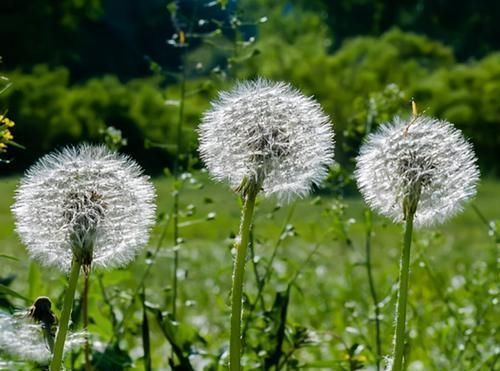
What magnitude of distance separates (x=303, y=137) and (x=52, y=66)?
24385 millimetres

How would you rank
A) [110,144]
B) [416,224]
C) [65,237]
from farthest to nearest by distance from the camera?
1. [110,144]
2. [416,224]
3. [65,237]

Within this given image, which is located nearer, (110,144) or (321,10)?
(110,144)

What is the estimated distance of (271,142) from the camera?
1.48m

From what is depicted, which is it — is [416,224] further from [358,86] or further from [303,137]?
[358,86]

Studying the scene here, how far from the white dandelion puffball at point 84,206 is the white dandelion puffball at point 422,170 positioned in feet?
1.03

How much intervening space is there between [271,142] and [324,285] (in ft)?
16.9

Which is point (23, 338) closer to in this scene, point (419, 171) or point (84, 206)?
point (84, 206)

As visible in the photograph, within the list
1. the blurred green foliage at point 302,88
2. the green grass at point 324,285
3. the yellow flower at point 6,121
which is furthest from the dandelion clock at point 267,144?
the blurred green foliage at point 302,88

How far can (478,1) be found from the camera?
100.0 ft

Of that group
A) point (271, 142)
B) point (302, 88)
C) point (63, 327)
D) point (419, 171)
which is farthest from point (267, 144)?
point (302, 88)

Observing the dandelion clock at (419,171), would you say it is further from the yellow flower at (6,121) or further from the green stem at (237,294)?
the yellow flower at (6,121)

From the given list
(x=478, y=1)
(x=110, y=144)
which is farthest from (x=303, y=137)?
(x=478, y=1)

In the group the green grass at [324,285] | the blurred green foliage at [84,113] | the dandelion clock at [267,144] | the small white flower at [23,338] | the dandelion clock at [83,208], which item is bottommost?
the small white flower at [23,338]

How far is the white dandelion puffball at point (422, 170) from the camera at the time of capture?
148 centimetres
